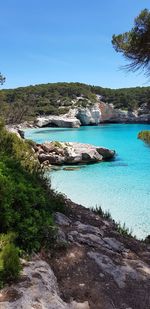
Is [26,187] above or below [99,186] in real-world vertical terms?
above

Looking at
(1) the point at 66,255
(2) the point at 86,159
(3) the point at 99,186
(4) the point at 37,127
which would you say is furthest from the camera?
(4) the point at 37,127

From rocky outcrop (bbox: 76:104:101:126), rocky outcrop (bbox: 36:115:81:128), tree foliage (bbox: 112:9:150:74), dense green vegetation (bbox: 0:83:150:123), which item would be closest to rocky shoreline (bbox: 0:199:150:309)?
Answer: tree foliage (bbox: 112:9:150:74)

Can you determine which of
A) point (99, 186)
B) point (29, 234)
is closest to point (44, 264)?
point (29, 234)

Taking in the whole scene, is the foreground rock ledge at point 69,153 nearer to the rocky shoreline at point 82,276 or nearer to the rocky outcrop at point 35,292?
the rocky shoreline at point 82,276

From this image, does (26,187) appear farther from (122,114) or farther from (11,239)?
(122,114)

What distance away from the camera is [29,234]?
13.2 ft

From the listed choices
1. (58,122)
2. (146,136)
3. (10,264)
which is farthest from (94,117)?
(10,264)

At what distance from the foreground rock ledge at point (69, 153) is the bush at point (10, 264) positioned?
71.2ft

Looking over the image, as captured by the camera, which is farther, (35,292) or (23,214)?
(23,214)

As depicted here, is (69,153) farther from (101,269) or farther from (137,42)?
(101,269)

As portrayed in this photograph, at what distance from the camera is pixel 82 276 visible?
3.97 metres

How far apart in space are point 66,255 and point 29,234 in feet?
2.20

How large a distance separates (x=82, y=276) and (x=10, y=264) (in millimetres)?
1051

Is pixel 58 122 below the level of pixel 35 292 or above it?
above
